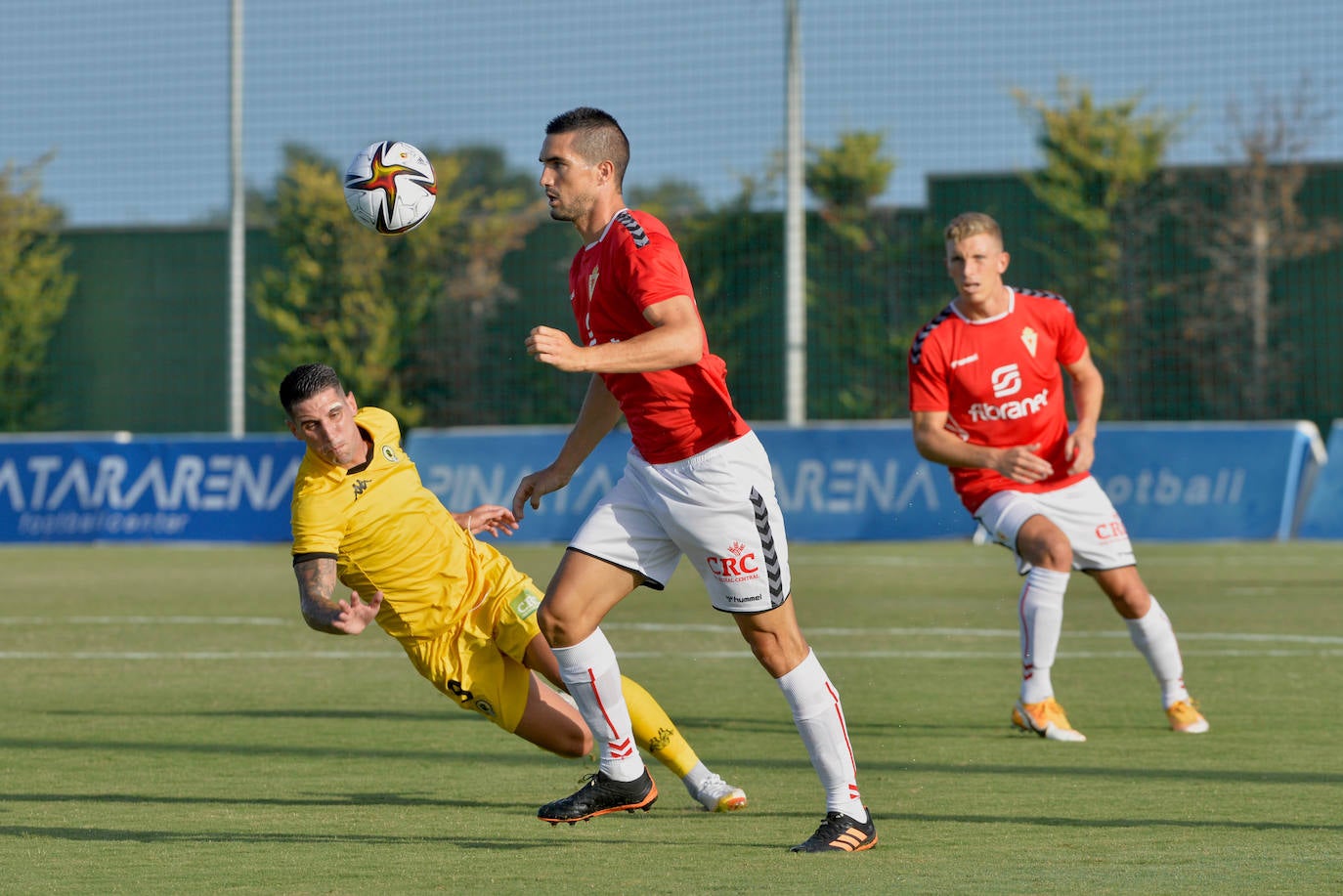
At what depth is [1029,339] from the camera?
810 cm

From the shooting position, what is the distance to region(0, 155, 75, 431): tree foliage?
30547 millimetres

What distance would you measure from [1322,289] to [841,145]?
8154 millimetres

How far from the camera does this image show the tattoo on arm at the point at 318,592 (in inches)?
214

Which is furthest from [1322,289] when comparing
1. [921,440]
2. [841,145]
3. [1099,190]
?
[921,440]

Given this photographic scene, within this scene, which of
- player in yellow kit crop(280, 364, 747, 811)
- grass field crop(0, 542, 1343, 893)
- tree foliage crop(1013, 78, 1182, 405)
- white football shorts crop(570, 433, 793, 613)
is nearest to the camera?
grass field crop(0, 542, 1343, 893)

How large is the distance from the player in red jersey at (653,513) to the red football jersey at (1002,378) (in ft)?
8.63

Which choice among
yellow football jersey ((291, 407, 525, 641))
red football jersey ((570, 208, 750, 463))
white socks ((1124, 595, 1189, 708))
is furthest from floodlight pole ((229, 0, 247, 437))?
red football jersey ((570, 208, 750, 463))

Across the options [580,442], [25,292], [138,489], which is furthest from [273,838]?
[25,292]

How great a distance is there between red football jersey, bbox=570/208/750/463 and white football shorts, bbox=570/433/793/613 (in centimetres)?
6

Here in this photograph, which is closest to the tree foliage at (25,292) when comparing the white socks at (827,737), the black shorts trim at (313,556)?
the black shorts trim at (313,556)

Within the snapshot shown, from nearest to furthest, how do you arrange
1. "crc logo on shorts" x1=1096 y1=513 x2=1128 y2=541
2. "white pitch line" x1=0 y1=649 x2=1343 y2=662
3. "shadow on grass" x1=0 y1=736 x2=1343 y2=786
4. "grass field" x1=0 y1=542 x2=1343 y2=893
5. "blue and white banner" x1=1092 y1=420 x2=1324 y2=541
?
"grass field" x1=0 y1=542 x2=1343 y2=893, "shadow on grass" x1=0 y1=736 x2=1343 y2=786, "crc logo on shorts" x1=1096 y1=513 x2=1128 y2=541, "white pitch line" x1=0 y1=649 x2=1343 y2=662, "blue and white banner" x1=1092 y1=420 x2=1324 y2=541

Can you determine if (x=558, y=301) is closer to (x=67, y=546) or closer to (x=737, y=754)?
(x=67, y=546)

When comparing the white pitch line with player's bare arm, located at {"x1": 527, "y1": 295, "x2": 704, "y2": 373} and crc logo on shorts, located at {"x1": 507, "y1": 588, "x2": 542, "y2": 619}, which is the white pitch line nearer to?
crc logo on shorts, located at {"x1": 507, "y1": 588, "x2": 542, "y2": 619}

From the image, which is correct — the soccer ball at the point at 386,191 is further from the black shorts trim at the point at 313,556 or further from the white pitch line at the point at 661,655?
the white pitch line at the point at 661,655
